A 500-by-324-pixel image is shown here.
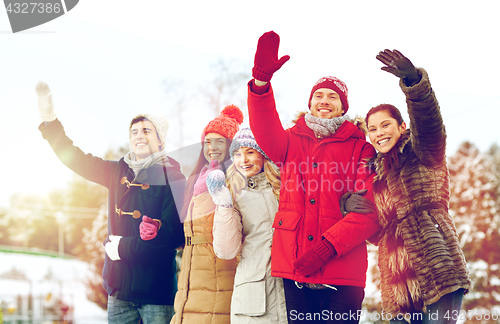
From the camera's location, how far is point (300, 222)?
7.89ft

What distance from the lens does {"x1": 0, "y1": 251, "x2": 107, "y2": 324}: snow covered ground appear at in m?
10.5

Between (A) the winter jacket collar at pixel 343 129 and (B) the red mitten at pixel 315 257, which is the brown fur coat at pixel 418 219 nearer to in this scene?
(A) the winter jacket collar at pixel 343 129

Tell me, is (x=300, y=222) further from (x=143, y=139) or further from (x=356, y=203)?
(x=143, y=139)

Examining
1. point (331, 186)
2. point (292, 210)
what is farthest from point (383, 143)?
point (292, 210)

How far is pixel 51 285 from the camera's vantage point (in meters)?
11.1

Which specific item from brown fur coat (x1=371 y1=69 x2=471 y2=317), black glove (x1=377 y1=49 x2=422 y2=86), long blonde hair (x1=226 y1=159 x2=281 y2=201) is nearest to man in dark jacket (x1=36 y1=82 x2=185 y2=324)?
long blonde hair (x1=226 y1=159 x2=281 y2=201)

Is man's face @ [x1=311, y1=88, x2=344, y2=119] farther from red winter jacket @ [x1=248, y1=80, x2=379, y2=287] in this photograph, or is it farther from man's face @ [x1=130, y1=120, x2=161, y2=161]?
man's face @ [x1=130, y1=120, x2=161, y2=161]

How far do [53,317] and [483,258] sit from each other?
9954 millimetres

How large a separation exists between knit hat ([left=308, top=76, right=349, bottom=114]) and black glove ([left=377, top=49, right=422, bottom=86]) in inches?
17.2

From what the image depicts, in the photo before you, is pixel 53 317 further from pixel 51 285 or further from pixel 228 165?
pixel 228 165

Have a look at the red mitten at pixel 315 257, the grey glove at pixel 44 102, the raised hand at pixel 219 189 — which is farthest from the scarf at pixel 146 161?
the red mitten at pixel 315 257

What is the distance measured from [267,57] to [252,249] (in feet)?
3.77

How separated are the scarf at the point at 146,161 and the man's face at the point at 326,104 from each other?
4.29 ft

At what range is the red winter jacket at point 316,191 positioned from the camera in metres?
2.32
